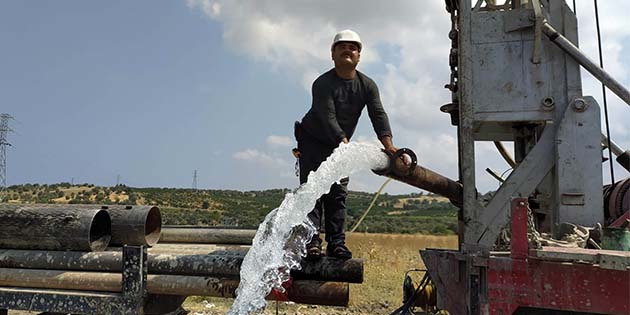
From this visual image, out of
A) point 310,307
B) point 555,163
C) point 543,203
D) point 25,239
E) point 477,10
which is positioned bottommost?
point 310,307

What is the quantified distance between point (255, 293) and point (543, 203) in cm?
239

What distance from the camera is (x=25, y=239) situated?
14.7 ft

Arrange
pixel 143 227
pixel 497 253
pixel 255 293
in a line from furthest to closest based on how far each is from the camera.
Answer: pixel 143 227, pixel 255 293, pixel 497 253

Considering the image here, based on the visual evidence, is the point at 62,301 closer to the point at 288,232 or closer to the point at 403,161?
the point at 288,232

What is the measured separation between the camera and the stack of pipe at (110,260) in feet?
13.1

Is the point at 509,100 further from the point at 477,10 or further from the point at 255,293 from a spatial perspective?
the point at 255,293

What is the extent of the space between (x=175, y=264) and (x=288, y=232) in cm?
101

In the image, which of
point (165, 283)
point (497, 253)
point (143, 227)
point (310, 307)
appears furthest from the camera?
point (310, 307)

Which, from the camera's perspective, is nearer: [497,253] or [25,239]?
[497,253]

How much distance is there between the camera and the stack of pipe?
4.00 meters

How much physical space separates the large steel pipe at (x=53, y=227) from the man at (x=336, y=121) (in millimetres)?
1815

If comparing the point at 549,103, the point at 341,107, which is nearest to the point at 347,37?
the point at 341,107

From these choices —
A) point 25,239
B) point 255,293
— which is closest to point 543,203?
point 255,293

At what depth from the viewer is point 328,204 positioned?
14.2 feet
